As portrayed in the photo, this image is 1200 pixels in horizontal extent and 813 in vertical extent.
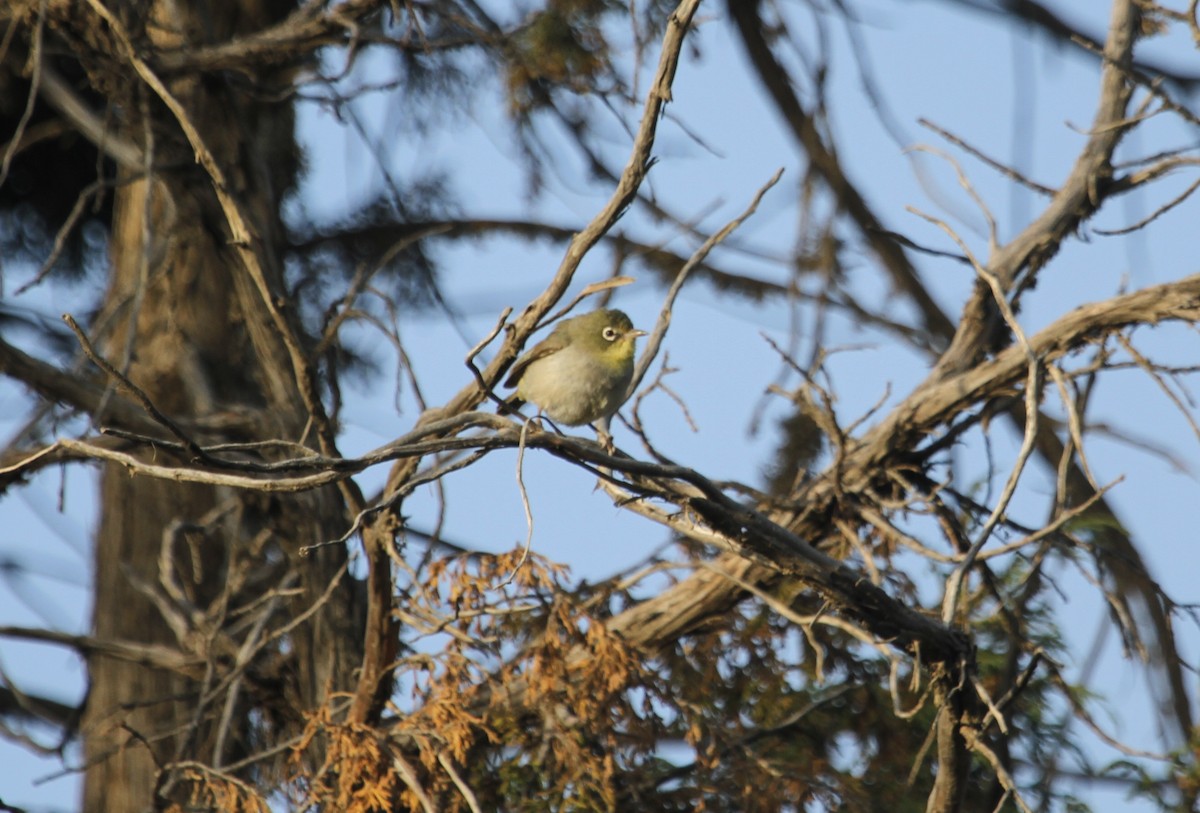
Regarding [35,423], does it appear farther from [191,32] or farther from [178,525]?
[191,32]

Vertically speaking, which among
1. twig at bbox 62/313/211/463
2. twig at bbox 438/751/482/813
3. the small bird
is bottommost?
twig at bbox 438/751/482/813

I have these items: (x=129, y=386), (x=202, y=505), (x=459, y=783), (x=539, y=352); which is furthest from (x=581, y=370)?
(x=202, y=505)

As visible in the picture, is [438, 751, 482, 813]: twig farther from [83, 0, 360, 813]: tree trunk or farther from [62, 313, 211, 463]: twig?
[62, 313, 211, 463]: twig

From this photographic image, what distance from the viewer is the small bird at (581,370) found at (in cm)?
394

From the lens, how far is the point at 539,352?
164 inches

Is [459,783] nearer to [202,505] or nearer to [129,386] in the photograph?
[129,386]

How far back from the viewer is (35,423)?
5078mm

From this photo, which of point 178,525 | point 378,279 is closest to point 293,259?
point 378,279

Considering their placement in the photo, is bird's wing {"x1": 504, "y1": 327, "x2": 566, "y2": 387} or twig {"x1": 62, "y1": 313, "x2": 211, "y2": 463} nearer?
twig {"x1": 62, "y1": 313, "x2": 211, "y2": 463}

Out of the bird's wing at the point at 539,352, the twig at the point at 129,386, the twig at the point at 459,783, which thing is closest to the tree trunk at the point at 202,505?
the twig at the point at 459,783

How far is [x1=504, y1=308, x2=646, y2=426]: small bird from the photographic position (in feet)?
12.9

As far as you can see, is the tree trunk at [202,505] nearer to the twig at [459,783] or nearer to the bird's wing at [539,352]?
the twig at [459,783]

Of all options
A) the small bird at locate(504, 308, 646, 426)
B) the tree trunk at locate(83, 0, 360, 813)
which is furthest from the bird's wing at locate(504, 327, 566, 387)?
the tree trunk at locate(83, 0, 360, 813)

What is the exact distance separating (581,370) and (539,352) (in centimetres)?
28
